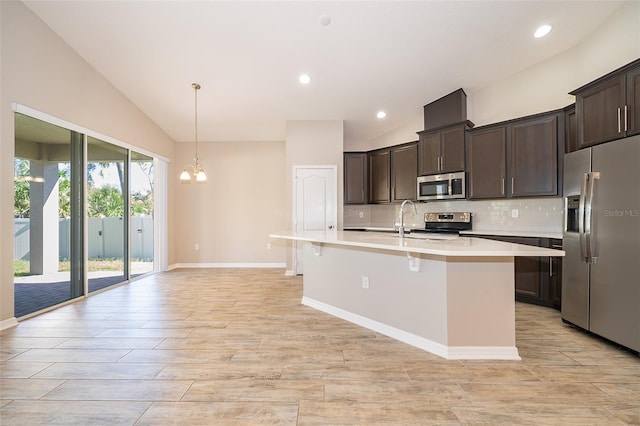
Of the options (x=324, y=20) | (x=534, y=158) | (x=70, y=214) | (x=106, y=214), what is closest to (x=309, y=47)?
(x=324, y=20)

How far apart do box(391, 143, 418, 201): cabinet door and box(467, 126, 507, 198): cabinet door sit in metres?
0.89

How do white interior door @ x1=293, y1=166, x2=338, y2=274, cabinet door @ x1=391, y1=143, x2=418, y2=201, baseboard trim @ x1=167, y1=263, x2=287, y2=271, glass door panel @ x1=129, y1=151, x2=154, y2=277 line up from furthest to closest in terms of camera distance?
baseboard trim @ x1=167, y1=263, x2=287, y2=271
white interior door @ x1=293, y1=166, x2=338, y2=274
glass door panel @ x1=129, y1=151, x2=154, y2=277
cabinet door @ x1=391, y1=143, x2=418, y2=201

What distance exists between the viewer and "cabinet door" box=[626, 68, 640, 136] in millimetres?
2172

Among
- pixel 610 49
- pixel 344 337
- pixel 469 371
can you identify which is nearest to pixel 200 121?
pixel 344 337

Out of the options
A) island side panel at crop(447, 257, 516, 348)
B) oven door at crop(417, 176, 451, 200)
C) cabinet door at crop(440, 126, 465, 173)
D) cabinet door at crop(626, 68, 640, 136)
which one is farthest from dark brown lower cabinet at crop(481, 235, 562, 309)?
island side panel at crop(447, 257, 516, 348)

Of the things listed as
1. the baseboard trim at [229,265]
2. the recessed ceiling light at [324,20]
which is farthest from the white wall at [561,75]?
the baseboard trim at [229,265]

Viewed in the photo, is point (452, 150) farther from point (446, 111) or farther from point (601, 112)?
A: point (601, 112)

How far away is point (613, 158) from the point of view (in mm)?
2303

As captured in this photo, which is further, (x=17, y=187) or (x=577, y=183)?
(x=17, y=187)

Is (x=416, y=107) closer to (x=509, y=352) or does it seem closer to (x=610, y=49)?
(x=610, y=49)

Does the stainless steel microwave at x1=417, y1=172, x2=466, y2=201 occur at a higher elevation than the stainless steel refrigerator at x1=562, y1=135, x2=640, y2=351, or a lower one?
higher

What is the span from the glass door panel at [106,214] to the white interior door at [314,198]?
9.33ft

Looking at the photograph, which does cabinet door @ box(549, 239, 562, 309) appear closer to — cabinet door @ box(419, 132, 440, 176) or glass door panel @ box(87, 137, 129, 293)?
cabinet door @ box(419, 132, 440, 176)

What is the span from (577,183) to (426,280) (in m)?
1.76
